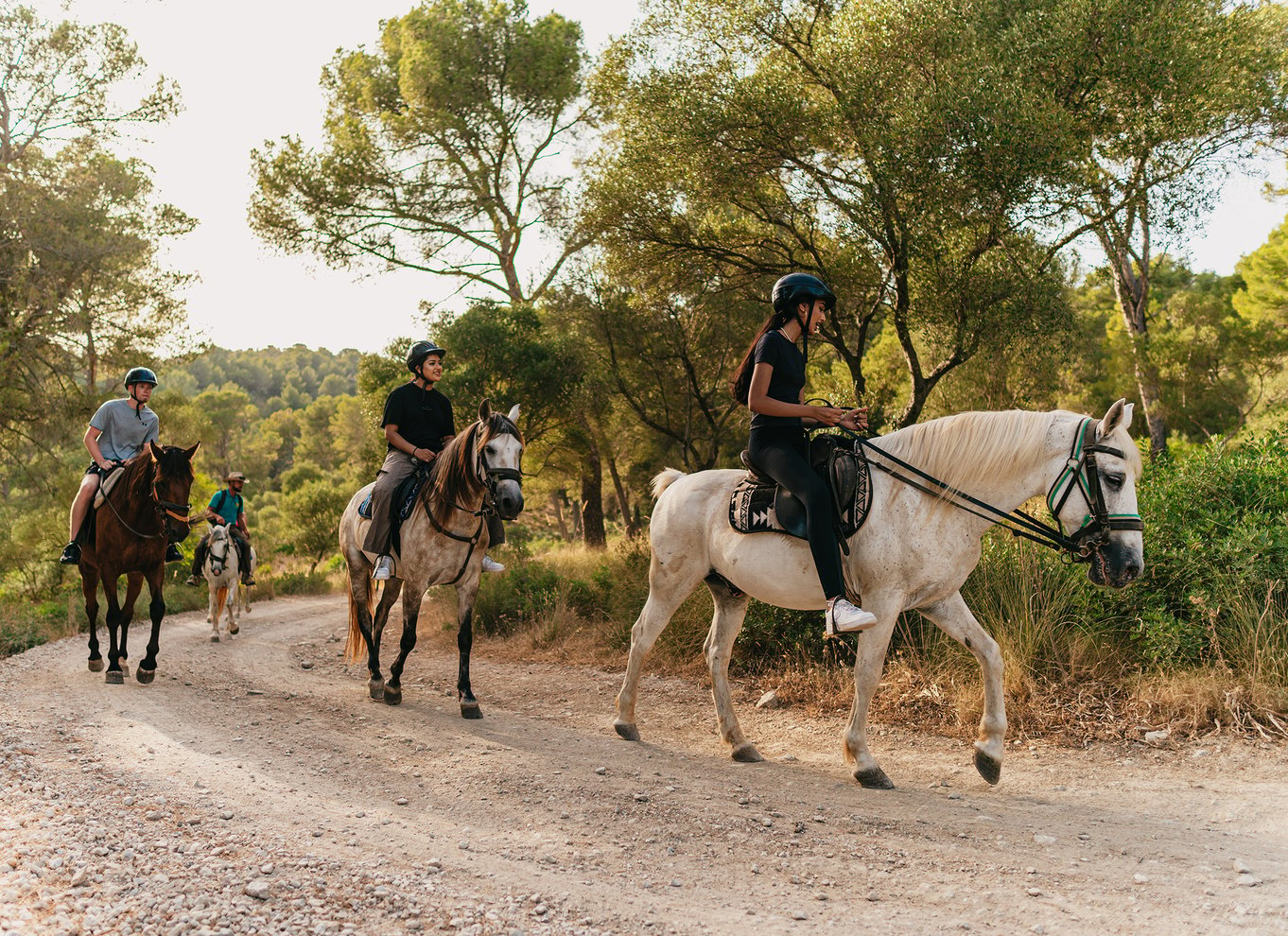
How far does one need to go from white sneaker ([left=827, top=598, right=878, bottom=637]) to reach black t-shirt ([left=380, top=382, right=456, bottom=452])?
4.52 meters

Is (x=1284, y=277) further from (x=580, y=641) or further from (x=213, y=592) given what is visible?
(x=213, y=592)

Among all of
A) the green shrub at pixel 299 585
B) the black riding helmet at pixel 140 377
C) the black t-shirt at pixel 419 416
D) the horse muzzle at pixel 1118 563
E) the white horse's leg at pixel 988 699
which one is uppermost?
the black riding helmet at pixel 140 377

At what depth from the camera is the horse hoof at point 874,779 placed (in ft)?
17.7

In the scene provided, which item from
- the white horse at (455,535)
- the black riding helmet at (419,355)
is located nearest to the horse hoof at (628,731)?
the white horse at (455,535)

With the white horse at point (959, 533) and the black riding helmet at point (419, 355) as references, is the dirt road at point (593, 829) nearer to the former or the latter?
the white horse at point (959, 533)

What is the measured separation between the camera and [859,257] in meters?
14.2

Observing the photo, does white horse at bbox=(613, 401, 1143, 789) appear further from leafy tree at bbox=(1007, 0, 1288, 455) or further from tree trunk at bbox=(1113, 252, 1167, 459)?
tree trunk at bbox=(1113, 252, 1167, 459)

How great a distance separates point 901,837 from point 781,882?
900 millimetres

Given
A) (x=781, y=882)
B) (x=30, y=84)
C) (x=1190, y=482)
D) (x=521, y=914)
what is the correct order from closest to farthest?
(x=521, y=914)
(x=781, y=882)
(x=1190, y=482)
(x=30, y=84)

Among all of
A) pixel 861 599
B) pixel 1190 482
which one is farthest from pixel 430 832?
pixel 1190 482

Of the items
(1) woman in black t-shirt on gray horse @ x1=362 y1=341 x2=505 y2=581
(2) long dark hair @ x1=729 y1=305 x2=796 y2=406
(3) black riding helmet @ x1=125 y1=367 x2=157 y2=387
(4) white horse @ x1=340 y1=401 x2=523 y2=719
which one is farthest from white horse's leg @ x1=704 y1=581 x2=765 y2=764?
(3) black riding helmet @ x1=125 y1=367 x2=157 y2=387

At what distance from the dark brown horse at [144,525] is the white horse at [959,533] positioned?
5977 mm

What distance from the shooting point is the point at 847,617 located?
5.17 meters

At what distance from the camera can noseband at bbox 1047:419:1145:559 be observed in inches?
197
